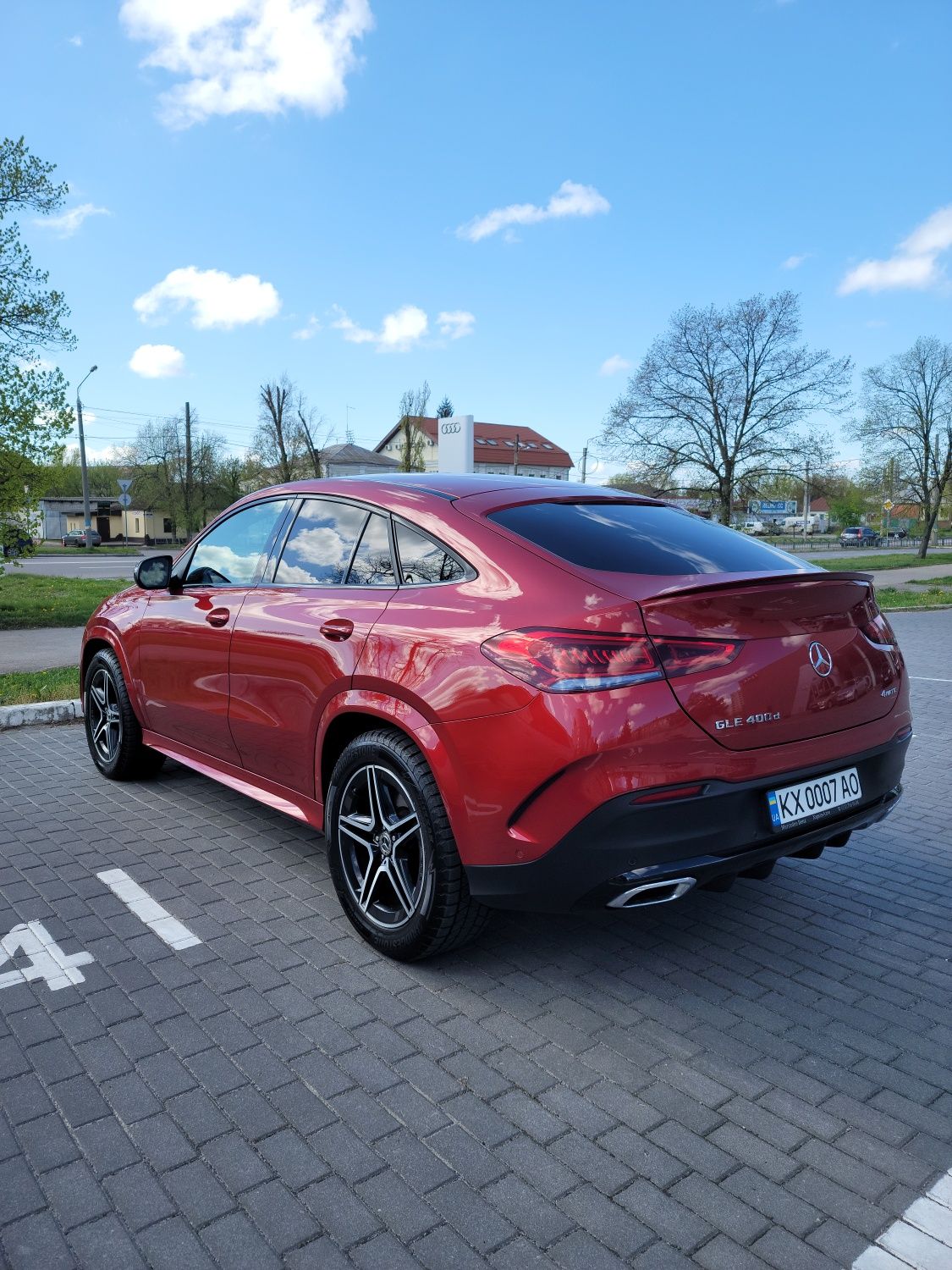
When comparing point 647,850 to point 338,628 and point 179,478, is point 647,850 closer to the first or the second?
point 338,628

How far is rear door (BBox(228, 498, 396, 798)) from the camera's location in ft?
11.0

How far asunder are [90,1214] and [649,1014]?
64.3 inches

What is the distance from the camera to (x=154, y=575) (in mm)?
4688

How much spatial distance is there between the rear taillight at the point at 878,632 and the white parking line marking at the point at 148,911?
8.50ft

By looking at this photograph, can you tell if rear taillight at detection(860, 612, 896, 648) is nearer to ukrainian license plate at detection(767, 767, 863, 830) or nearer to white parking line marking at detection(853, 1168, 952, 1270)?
ukrainian license plate at detection(767, 767, 863, 830)

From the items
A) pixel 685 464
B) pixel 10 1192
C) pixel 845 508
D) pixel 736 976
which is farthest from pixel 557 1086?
pixel 845 508

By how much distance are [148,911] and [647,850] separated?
2089 mm

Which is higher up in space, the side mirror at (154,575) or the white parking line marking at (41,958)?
the side mirror at (154,575)

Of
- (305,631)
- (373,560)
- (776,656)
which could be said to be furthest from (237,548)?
(776,656)

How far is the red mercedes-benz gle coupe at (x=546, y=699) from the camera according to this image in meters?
2.59

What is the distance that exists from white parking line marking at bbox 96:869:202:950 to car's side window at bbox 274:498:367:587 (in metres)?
1.38

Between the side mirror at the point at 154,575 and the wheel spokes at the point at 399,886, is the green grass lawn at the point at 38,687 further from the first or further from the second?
the wheel spokes at the point at 399,886

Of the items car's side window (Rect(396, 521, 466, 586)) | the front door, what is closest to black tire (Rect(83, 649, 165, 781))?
A: the front door

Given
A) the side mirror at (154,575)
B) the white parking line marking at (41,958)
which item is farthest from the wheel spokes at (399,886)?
the side mirror at (154,575)
